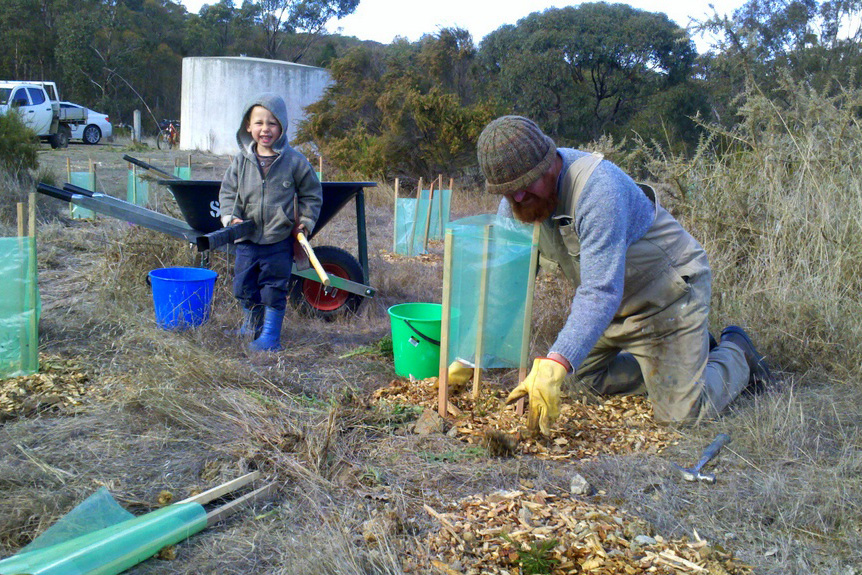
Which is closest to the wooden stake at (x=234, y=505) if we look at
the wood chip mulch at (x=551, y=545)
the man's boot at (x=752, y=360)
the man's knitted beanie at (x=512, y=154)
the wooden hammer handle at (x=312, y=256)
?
the wood chip mulch at (x=551, y=545)

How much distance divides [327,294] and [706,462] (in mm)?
3027

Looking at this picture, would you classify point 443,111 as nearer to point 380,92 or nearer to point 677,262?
point 380,92

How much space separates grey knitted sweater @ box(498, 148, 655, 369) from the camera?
8.21 feet

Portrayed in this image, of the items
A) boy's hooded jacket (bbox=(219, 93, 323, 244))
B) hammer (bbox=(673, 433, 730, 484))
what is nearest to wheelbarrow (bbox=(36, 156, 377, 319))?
boy's hooded jacket (bbox=(219, 93, 323, 244))

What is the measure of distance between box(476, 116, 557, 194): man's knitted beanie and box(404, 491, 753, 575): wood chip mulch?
113 cm

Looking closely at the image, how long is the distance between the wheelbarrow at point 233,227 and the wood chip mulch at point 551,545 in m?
2.13

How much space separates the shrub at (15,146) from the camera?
28.8 feet

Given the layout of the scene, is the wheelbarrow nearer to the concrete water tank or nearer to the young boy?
the young boy

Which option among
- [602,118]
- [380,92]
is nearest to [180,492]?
[380,92]

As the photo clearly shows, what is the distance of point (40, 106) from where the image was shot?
59.4ft

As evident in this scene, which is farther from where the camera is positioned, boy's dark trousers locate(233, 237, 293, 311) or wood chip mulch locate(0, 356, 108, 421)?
boy's dark trousers locate(233, 237, 293, 311)

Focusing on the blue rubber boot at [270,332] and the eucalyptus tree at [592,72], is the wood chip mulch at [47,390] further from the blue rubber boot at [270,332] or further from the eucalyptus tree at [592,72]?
the eucalyptus tree at [592,72]

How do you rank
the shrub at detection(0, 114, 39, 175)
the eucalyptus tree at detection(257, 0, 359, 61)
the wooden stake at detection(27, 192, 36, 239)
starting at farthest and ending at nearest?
the eucalyptus tree at detection(257, 0, 359, 61)
the shrub at detection(0, 114, 39, 175)
the wooden stake at detection(27, 192, 36, 239)

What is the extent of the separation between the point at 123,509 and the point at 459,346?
1.53m
